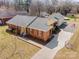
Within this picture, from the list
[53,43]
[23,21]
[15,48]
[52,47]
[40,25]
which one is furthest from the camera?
[23,21]

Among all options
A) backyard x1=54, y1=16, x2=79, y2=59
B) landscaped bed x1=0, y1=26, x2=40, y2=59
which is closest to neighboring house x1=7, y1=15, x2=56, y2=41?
landscaped bed x1=0, y1=26, x2=40, y2=59

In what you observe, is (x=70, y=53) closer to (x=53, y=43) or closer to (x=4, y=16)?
(x=53, y=43)

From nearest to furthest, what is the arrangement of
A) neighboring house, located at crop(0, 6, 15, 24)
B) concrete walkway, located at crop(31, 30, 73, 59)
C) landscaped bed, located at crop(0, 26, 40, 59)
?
landscaped bed, located at crop(0, 26, 40, 59) → concrete walkway, located at crop(31, 30, 73, 59) → neighboring house, located at crop(0, 6, 15, 24)

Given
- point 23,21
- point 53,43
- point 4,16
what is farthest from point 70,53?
point 4,16

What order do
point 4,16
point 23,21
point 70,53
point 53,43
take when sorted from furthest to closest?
point 4,16
point 23,21
point 53,43
point 70,53

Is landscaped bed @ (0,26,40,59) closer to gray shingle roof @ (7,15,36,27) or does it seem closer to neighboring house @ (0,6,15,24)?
gray shingle roof @ (7,15,36,27)

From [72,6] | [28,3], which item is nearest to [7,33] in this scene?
[28,3]
